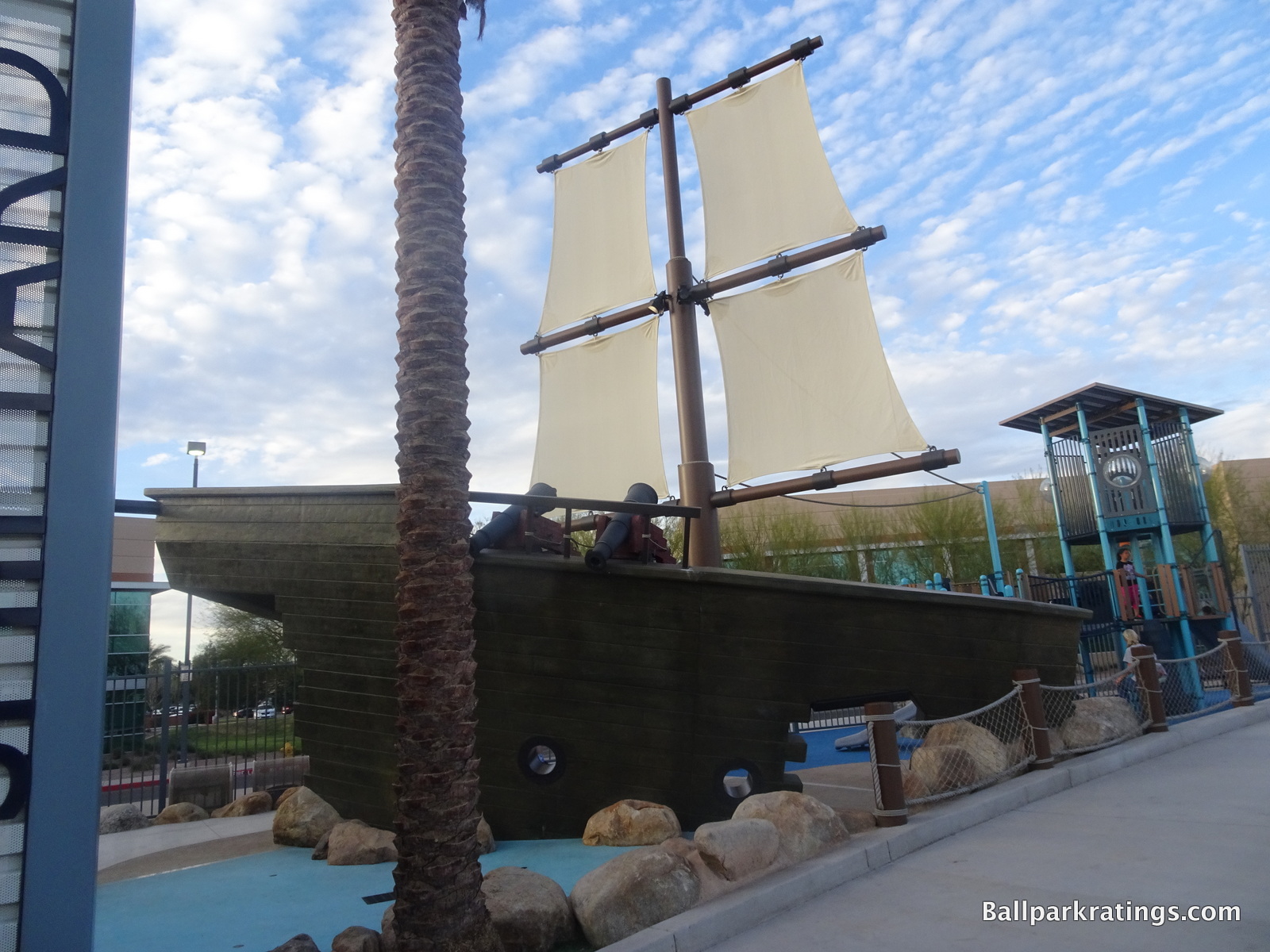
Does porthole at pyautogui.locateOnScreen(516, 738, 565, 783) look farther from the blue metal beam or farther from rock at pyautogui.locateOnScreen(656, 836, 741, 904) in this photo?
the blue metal beam

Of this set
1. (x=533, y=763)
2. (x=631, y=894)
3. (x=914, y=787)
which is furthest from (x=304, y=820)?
(x=914, y=787)

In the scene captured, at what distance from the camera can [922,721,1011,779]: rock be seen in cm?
622

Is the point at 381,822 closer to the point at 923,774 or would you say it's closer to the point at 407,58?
the point at 923,774

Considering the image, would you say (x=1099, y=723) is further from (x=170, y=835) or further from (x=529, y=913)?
(x=170, y=835)

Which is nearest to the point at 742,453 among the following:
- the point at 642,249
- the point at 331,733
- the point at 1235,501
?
the point at 642,249

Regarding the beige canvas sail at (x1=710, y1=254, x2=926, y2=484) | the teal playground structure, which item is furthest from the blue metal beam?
the teal playground structure

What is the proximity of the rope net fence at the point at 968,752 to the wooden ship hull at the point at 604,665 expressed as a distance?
1.89 ft

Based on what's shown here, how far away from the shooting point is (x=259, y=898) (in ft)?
15.8

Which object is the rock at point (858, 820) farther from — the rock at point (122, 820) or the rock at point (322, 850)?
the rock at point (122, 820)

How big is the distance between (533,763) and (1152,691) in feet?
20.3

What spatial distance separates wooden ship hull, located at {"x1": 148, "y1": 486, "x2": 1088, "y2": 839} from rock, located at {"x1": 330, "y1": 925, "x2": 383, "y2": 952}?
2135mm

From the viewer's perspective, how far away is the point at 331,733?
6.09 meters

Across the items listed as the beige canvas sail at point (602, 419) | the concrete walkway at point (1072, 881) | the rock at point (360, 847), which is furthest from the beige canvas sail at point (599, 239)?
the concrete walkway at point (1072, 881)

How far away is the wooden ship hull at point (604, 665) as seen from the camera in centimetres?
562
